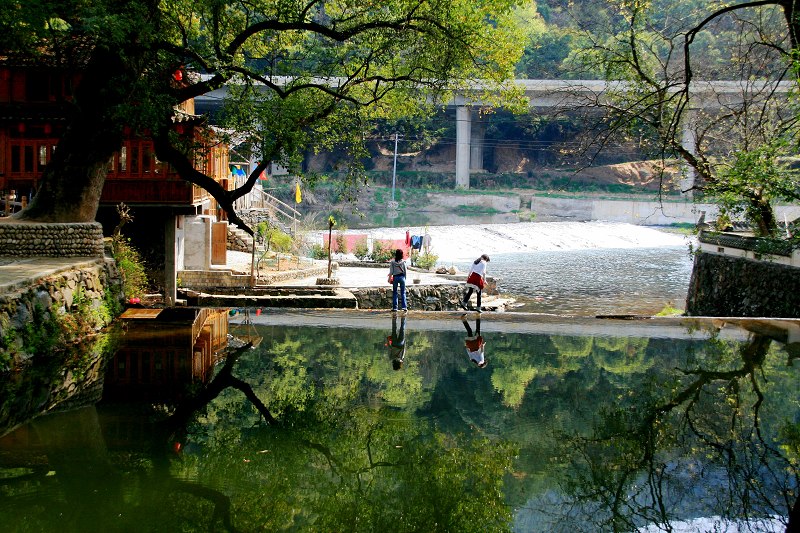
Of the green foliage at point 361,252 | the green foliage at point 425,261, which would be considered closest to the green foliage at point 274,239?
the green foliage at point 361,252

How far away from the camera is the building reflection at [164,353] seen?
1203 centimetres

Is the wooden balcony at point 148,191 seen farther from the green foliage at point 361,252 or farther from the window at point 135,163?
the green foliage at point 361,252

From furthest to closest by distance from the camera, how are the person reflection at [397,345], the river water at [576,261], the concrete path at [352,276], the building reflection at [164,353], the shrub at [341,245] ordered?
1. the shrub at [341,245]
2. the river water at [576,261]
3. the concrete path at [352,276]
4. the person reflection at [397,345]
5. the building reflection at [164,353]

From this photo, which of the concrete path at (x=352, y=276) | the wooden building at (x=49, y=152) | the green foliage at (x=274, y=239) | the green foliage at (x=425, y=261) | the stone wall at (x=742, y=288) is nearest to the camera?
the stone wall at (x=742, y=288)

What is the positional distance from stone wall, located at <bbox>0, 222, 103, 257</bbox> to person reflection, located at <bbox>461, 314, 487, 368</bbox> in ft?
26.4

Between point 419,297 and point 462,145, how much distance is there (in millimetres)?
46328

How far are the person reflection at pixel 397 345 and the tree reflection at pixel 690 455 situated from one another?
3732mm

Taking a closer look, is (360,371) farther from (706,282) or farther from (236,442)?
(706,282)

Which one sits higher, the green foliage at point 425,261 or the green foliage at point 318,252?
the green foliage at point 318,252

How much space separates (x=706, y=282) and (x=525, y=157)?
5516cm

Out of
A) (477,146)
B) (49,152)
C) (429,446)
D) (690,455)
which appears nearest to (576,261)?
(477,146)

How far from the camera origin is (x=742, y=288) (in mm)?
24391

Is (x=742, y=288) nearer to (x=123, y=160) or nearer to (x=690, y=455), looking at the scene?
(x=690, y=455)

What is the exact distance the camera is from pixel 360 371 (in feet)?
43.5
